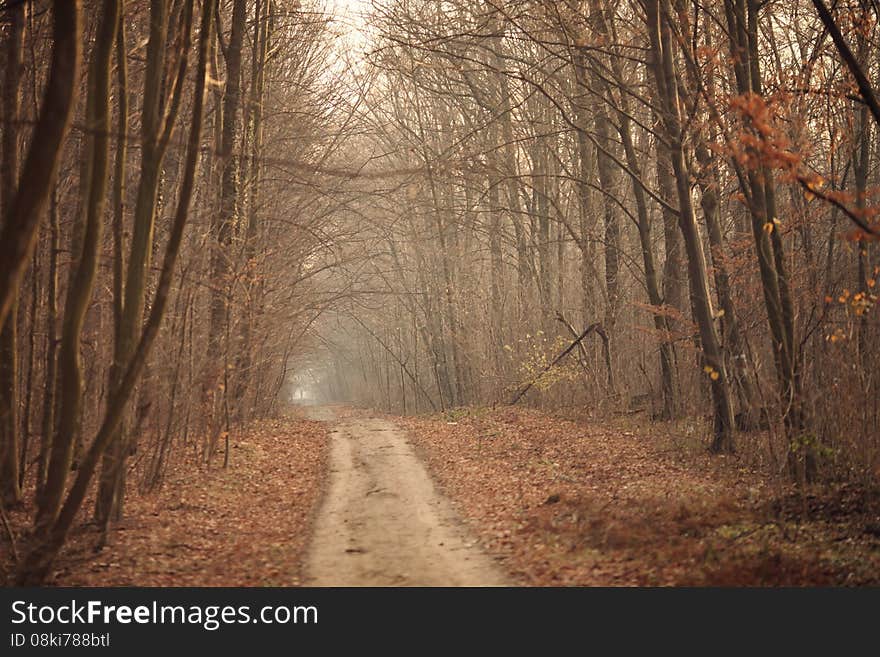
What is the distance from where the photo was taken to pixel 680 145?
37.8 ft

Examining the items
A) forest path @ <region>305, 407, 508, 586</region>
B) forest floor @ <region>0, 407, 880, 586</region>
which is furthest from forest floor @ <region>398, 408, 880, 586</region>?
forest path @ <region>305, 407, 508, 586</region>

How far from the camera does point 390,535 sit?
8328 mm

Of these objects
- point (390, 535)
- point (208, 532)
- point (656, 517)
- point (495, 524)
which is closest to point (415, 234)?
point (495, 524)

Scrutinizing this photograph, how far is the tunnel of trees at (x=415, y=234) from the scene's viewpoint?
22.1 feet

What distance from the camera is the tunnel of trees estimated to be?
6.73 m

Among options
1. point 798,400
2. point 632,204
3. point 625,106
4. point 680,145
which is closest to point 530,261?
point 632,204

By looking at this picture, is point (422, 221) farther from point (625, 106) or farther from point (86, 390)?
point (86, 390)

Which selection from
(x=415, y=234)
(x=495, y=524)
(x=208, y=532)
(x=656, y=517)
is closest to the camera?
(x=656, y=517)

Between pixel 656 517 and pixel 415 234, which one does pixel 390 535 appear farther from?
pixel 415 234

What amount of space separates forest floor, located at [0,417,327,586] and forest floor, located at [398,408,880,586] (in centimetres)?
202

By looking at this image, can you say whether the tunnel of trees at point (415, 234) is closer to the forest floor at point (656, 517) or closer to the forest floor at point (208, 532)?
the forest floor at point (208, 532)

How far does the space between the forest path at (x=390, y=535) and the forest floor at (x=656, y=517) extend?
28 cm

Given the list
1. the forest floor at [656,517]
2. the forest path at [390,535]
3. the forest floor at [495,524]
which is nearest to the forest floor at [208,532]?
the forest floor at [495,524]

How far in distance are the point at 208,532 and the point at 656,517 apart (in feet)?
15.7
